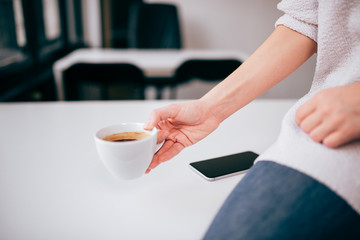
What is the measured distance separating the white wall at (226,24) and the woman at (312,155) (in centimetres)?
335

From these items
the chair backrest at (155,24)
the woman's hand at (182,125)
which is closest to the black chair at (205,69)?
the chair backrest at (155,24)

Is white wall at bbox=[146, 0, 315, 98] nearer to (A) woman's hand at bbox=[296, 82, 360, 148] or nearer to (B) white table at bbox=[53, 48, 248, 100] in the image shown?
(B) white table at bbox=[53, 48, 248, 100]

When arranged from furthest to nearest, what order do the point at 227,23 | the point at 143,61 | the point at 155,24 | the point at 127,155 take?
1. the point at 227,23
2. the point at 155,24
3. the point at 143,61
4. the point at 127,155

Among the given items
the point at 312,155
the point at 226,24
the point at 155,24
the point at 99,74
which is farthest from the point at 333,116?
the point at 226,24

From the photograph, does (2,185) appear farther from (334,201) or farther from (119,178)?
(334,201)

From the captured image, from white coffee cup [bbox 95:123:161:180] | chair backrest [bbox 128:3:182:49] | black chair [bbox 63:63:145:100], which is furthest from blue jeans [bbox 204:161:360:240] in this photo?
chair backrest [bbox 128:3:182:49]

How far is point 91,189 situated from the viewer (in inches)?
19.6

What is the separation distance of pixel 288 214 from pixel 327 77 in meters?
0.32

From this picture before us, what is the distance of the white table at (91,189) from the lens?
0.40 meters

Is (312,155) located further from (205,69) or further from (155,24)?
(155,24)

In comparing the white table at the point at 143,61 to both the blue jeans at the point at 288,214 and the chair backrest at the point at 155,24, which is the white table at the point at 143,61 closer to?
the chair backrest at the point at 155,24

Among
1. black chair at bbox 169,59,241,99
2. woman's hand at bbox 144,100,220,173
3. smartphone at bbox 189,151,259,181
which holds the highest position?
woman's hand at bbox 144,100,220,173

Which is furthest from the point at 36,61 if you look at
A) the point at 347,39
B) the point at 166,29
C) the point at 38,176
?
the point at 347,39

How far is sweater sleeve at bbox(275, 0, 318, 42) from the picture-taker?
53 cm
